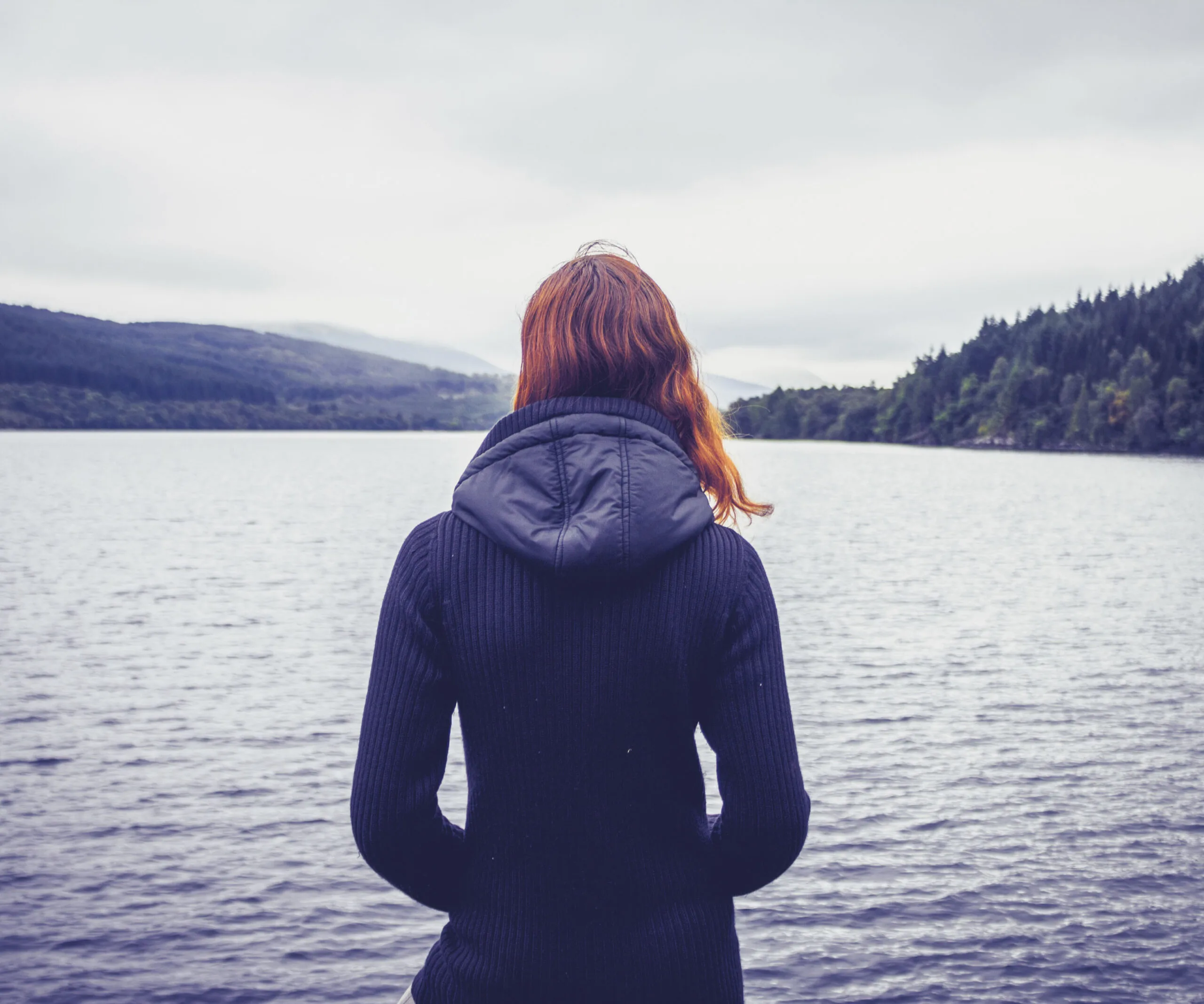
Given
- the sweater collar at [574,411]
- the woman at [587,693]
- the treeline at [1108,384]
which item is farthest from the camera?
the treeline at [1108,384]

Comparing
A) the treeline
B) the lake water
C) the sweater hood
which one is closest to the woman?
the sweater hood

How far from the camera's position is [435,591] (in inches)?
96.7

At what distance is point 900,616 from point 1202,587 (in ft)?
39.4

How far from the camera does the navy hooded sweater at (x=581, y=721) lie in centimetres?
240

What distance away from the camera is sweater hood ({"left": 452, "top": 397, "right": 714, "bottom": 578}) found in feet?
7.55

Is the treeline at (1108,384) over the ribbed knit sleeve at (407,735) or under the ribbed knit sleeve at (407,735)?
over

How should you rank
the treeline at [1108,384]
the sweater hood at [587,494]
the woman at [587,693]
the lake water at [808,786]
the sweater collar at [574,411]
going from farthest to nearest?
1. the treeline at [1108,384]
2. the lake water at [808,786]
3. the sweater collar at [574,411]
4. the woman at [587,693]
5. the sweater hood at [587,494]

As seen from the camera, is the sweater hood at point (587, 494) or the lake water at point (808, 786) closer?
the sweater hood at point (587, 494)

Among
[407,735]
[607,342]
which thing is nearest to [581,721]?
[407,735]

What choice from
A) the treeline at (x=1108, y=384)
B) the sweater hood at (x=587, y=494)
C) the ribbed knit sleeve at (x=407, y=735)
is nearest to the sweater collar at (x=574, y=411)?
the sweater hood at (x=587, y=494)

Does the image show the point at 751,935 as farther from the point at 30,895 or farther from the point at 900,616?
the point at 900,616

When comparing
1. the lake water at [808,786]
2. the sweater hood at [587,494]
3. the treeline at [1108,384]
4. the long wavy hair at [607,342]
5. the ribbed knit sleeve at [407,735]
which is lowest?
the lake water at [808,786]

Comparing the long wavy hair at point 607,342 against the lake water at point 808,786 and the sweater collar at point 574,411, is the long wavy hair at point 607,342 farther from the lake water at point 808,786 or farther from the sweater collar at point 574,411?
the lake water at point 808,786

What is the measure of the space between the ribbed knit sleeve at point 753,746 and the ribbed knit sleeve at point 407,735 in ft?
2.13
